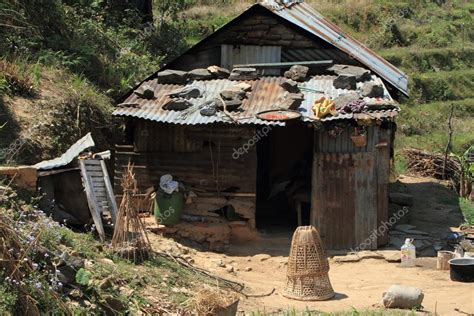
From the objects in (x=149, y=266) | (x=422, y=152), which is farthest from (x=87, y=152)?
(x=422, y=152)

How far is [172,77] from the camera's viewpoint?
45.7 ft

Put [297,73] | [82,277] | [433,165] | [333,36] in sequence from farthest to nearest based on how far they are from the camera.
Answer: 1. [433,165]
2. [333,36]
3. [297,73]
4. [82,277]

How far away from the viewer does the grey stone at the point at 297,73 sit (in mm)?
13773

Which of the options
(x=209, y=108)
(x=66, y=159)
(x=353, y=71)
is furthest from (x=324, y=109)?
(x=66, y=159)

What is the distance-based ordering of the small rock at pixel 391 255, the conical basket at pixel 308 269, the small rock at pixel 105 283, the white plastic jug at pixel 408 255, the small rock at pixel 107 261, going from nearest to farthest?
the small rock at pixel 105 283, the small rock at pixel 107 261, the conical basket at pixel 308 269, the white plastic jug at pixel 408 255, the small rock at pixel 391 255

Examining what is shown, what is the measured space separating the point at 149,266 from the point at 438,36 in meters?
21.5

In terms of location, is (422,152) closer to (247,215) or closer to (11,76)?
(247,215)

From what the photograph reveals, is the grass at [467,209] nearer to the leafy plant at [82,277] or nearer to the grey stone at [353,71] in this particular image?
the grey stone at [353,71]

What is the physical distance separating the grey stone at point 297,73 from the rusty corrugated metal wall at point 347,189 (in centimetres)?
157

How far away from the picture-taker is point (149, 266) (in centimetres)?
967

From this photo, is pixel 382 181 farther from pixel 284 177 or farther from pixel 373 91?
pixel 284 177

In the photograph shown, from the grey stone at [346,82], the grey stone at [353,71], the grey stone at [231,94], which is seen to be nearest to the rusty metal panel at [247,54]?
the grey stone at [353,71]

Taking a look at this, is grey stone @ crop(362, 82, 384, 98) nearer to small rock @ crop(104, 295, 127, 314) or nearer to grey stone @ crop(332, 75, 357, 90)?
grey stone @ crop(332, 75, 357, 90)

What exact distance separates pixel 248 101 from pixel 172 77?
5.67 feet
